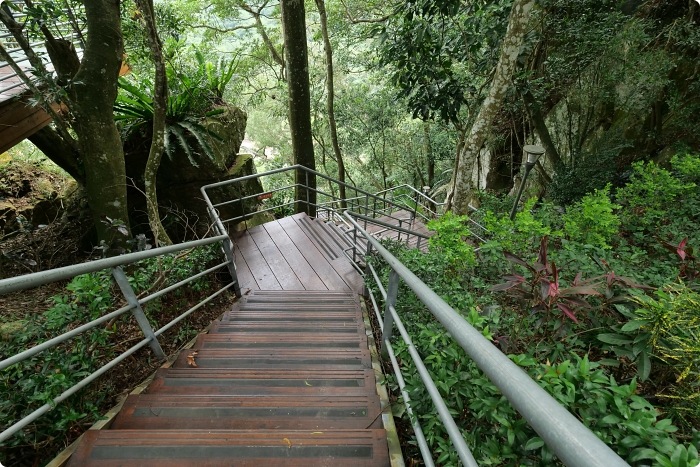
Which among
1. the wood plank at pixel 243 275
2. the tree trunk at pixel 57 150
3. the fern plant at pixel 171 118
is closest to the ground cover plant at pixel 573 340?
the wood plank at pixel 243 275

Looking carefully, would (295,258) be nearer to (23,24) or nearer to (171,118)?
(171,118)

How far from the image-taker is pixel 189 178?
5434 millimetres

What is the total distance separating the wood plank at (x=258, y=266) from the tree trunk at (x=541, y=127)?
575 cm

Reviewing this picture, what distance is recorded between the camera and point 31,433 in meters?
1.44

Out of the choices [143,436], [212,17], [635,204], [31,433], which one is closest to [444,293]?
[143,436]

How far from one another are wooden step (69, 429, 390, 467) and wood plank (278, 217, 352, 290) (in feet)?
9.28

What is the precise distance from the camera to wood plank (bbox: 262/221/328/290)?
14.4 ft

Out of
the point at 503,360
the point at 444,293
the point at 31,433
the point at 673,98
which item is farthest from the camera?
the point at 673,98

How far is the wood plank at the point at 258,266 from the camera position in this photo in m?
4.38

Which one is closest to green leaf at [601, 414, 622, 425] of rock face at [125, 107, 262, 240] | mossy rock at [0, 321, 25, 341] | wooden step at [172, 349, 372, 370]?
wooden step at [172, 349, 372, 370]

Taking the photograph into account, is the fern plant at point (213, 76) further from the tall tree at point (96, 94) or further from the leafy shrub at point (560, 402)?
the leafy shrub at point (560, 402)

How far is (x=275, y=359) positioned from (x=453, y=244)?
158 centimetres

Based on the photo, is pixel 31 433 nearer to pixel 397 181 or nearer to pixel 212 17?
pixel 212 17

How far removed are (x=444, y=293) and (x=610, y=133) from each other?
6.81 m
